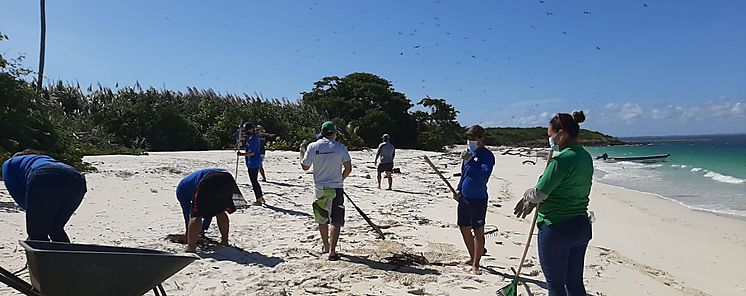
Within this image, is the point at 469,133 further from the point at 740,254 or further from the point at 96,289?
the point at 740,254

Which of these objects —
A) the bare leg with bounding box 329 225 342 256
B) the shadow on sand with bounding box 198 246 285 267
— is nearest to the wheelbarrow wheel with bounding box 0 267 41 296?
the shadow on sand with bounding box 198 246 285 267

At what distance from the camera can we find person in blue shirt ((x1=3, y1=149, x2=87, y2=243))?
4145 millimetres

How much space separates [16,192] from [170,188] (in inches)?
211

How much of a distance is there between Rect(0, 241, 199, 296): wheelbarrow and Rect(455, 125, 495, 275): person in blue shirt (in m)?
3.01

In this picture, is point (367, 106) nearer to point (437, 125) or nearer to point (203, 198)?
point (437, 125)

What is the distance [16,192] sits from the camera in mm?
4453

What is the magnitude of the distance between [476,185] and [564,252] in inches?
68.2

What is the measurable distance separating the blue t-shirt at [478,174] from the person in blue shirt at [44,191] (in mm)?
3516

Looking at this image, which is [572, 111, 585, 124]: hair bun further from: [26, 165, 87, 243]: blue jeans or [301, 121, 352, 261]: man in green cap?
[26, 165, 87, 243]: blue jeans

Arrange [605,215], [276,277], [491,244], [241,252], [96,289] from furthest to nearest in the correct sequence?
[605,215], [491,244], [241,252], [276,277], [96,289]

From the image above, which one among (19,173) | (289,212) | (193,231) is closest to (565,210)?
(193,231)

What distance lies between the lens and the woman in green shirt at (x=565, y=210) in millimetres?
3619

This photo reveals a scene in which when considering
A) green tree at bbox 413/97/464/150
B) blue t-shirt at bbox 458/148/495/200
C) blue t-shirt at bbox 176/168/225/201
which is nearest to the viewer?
blue t-shirt at bbox 458/148/495/200

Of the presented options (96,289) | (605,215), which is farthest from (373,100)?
(96,289)
